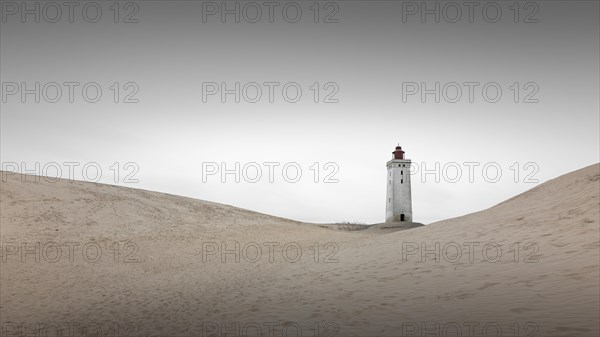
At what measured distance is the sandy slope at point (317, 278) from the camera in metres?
7.41

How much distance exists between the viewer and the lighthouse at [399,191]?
4228 centimetres

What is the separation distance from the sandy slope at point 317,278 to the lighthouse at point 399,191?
2225 centimetres

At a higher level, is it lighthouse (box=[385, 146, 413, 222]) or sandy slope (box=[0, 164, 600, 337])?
lighthouse (box=[385, 146, 413, 222])

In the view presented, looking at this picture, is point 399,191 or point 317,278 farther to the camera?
point 399,191

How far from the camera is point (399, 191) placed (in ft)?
139

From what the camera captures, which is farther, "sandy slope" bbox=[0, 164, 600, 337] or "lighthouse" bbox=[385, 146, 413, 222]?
"lighthouse" bbox=[385, 146, 413, 222]

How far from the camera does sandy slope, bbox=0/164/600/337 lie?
24.3 feet

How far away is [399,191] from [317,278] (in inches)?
1252

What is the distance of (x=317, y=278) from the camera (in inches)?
505

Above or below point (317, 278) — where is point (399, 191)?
above

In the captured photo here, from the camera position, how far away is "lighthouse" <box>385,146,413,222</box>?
139ft

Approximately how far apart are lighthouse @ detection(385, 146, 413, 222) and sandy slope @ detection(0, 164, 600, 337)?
2225 centimetres

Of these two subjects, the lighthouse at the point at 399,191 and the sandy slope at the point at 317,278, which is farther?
the lighthouse at the point at 399,191

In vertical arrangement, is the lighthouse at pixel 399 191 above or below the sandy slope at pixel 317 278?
above
